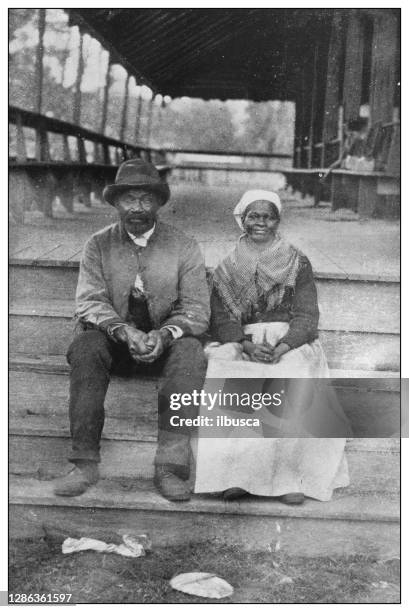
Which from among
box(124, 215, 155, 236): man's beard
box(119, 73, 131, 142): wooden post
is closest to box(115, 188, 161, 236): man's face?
box(124, 215, 155, 236): man's beard

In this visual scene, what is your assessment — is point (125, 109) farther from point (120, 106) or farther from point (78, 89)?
point (78, 89)

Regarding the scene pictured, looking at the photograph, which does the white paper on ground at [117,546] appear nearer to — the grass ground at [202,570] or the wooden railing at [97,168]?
the grass ground at [202,570]

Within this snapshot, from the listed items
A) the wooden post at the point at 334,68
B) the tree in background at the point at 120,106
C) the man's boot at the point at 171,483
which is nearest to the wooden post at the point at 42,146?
the tree in background at the point at 120,106

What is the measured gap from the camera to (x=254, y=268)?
2.51 meters

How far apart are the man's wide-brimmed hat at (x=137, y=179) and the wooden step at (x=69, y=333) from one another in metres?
0.58

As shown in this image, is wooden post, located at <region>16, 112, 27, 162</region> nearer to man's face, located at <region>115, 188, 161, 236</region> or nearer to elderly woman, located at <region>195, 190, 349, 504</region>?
man's face, located at <region>115, 188, 161, 236</region>

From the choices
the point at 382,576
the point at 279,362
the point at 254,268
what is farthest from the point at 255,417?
the point at 382,576

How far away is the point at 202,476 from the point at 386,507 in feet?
2.39

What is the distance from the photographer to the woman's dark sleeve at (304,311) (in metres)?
2.43

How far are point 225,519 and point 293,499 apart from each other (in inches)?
10.7

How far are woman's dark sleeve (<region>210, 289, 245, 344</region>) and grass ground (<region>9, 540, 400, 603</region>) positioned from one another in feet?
2.63

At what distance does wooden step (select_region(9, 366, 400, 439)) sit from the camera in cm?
249

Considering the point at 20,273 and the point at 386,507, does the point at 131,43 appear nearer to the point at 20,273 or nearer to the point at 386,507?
the point at 20,273

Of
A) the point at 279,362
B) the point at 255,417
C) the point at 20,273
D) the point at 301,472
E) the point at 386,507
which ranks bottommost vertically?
the point at 386,507
